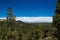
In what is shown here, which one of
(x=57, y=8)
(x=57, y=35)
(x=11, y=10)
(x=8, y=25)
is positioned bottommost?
(x=57, y=35)

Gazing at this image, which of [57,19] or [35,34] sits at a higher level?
[35,34]

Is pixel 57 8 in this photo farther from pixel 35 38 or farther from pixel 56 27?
pixel 35 38

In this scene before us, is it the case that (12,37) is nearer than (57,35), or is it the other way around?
(57,35)

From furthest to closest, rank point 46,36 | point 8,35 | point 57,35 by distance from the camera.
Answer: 1. point 46,36
2. point 8,35
3. point 57,35

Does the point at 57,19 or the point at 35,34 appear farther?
the point at 35,34

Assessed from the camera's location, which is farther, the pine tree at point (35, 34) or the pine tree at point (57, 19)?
the pine tree at point (35, 34)

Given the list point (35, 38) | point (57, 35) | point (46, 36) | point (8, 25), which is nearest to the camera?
point (57, 35)

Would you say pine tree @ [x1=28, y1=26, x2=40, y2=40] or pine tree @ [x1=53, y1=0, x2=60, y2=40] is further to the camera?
pine tree @ [x1=28, y1=26, x2=40, y2=40]

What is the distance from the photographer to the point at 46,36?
100688 mm

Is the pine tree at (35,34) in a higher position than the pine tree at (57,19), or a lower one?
higher

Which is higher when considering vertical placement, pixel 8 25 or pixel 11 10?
pixel 11 10

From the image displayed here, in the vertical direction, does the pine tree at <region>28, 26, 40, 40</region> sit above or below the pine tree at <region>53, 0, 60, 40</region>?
above

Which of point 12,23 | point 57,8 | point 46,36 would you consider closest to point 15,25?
point 12,23

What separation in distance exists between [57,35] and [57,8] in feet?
13.2
